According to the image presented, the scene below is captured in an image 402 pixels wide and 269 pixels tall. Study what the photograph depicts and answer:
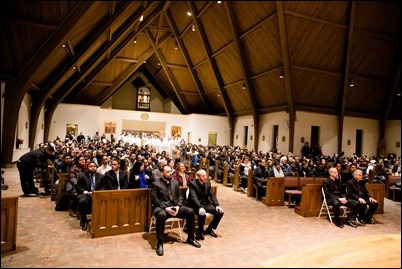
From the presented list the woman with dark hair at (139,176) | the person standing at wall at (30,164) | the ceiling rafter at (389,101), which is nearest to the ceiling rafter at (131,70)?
the ceiling rafter at (389,101)

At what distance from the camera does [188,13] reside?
14.5m

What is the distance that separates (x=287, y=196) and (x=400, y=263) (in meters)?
5.83

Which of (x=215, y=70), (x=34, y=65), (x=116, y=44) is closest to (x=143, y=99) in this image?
(x=215, y=70)

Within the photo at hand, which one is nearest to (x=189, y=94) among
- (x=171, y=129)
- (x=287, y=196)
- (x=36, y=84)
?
(x=171, y=129)

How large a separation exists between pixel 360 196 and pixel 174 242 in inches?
162

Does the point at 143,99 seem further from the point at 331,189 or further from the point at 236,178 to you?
the point at 331,189

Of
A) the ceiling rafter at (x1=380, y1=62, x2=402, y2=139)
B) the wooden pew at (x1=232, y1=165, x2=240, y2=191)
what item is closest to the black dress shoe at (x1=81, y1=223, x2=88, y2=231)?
the wooden pew at (x1=232, y1=165, x2=240, y2=191)

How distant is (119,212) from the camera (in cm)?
476

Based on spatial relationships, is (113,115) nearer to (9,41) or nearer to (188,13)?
(188,13)

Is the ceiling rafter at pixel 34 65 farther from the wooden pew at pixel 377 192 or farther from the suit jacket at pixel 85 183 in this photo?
the wooden pew at pixel 377 192

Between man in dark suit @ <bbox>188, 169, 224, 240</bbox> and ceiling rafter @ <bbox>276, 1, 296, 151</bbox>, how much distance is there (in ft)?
26.3

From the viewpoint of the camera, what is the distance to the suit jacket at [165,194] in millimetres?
4502

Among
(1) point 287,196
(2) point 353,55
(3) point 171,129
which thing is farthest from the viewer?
(3) point 171,129

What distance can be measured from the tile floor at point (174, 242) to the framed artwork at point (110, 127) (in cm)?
1406
